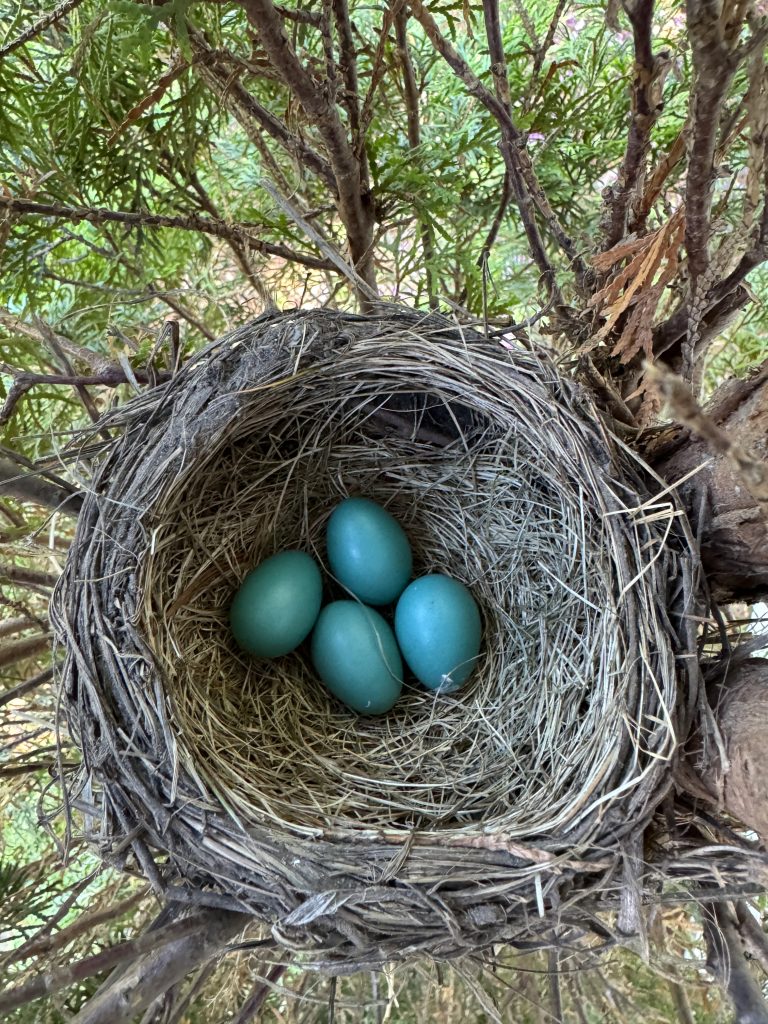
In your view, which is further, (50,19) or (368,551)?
(368,551)

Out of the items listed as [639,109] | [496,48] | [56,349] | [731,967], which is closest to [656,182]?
[639,109]

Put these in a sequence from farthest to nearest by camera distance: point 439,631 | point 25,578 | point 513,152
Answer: point 439,631 → point 25,578 → point 513,152

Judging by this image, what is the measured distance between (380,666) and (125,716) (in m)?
0.39

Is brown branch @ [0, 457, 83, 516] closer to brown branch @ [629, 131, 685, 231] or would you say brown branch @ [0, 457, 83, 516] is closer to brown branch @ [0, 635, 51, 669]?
brown branch @ [0, 635, 51, 669]

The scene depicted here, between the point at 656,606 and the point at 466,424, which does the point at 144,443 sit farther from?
the point at 656,606

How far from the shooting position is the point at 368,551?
3.75 ft

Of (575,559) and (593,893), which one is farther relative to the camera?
(575,559)

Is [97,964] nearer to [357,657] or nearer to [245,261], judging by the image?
[357,657]

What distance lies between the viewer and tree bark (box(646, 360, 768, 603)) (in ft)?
2.19

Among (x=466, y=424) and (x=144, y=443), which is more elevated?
(x=144, y=443)

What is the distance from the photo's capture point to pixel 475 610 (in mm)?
1144

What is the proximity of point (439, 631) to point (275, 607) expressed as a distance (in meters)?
0.25

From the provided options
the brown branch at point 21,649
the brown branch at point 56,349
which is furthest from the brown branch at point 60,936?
the brown branch at point 56,349

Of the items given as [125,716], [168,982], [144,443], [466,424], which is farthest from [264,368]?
[168,982]
